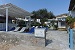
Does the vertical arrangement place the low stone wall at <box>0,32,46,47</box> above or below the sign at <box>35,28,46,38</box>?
below

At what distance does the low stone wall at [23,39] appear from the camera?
32.6 feet

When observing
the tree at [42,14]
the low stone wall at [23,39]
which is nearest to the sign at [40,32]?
the low stone wall at [23,39]

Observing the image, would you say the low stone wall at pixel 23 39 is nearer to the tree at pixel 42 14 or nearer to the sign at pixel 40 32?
the sign at pixel 40 32

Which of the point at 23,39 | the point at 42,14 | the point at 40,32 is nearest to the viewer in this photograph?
the point at 40,32

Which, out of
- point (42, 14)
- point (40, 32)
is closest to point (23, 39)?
point (40, 32)

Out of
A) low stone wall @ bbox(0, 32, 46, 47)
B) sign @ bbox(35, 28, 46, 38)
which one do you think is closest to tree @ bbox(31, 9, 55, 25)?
low stone wall @ bbox(0, 32, 46, 47)

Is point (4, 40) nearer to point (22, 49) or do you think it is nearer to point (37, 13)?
point (22, 49)

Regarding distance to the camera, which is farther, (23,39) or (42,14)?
(42,14)

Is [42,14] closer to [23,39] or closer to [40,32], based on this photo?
[23,39]

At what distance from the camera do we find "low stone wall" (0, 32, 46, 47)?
9.93 meters

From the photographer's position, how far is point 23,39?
10602 millimetres

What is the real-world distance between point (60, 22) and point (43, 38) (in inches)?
1481

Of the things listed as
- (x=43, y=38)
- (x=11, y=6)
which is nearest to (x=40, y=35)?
(x=43, y=38)

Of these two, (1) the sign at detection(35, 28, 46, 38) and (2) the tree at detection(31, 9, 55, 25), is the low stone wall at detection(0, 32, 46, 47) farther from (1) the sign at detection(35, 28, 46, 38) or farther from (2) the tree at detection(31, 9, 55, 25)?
(2) the tree at detection(31, 9, 55, 25)
